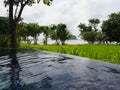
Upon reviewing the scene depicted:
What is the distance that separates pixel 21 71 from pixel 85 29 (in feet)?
195

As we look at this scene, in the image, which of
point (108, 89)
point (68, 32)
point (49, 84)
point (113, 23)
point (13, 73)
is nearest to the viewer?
point (108, 89)

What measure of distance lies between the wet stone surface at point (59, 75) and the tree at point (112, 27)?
45.3 m

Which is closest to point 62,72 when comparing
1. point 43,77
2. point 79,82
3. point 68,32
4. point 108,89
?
point 43,77

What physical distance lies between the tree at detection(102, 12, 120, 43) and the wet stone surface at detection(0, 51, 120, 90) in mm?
45321

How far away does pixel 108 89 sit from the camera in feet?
13.6

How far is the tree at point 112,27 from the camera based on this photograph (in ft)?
167

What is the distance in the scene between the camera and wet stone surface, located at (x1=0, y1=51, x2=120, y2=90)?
4398 mm

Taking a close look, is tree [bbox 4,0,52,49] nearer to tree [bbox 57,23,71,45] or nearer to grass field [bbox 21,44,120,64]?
grass field [bbox 21,44,120,64]

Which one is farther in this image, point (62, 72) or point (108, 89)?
point (62, 72)

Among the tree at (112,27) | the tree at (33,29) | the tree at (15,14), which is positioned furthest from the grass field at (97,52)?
the tree at (33,29)

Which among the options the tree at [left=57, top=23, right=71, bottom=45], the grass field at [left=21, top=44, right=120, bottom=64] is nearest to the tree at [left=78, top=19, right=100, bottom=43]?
the tree at [left=57, top=23, right=71, bottom=45]

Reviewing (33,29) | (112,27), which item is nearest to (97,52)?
(112,27)

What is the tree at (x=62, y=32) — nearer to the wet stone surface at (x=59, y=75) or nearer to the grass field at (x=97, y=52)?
the grass field at (x=97, y=52)

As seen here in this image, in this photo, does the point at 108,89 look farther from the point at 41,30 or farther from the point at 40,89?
the point at 41,30
